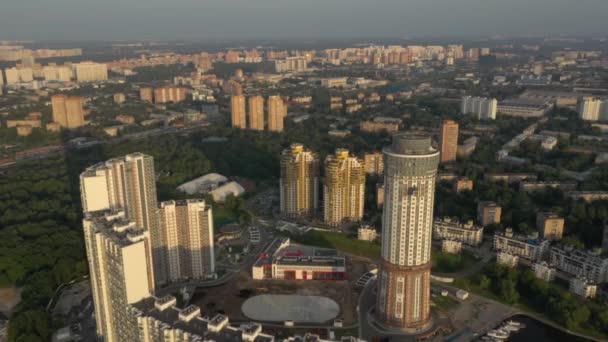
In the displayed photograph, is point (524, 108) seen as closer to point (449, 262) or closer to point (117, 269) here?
point (449, 262)

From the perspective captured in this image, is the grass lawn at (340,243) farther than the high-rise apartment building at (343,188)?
No

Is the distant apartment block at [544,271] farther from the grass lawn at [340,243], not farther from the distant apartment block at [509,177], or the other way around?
the distant apartment block at [509,177]

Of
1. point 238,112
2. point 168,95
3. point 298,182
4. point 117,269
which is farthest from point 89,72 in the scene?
point 117,269

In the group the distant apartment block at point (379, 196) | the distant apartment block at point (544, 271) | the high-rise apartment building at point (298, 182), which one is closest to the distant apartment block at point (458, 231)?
the distant apartment block at point (544, 271)

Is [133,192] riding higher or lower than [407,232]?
higher

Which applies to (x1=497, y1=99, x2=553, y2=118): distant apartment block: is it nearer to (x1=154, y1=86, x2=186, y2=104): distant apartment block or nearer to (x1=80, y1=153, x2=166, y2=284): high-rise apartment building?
(x1=154, y1=86, x2=186, y2=104): distant apartment block

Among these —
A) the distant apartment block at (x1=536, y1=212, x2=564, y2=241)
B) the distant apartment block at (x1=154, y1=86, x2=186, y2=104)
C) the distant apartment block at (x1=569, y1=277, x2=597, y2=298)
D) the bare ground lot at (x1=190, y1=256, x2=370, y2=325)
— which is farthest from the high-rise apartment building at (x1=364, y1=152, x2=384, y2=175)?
the distant apartment block at (x1=154, y1=86, x2=186, y2=104)
